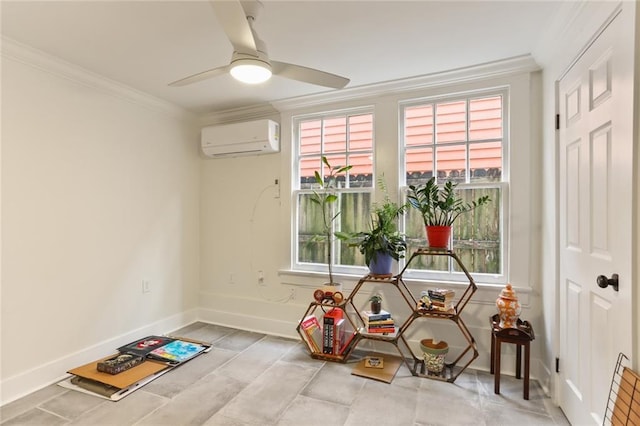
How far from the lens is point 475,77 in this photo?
2.70 metres

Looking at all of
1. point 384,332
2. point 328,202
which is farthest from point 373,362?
point 328,202

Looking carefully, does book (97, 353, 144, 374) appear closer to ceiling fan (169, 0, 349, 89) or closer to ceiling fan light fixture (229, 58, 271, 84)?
ceiling fan (169, 0, 349, 89)

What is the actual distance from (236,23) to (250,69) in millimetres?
301

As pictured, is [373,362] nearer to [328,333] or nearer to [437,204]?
[328,333]

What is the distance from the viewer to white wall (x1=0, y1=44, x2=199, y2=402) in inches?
89.7

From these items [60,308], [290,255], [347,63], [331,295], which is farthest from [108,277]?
[347,63]

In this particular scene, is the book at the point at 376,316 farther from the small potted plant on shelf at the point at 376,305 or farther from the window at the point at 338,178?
the window at the point at 338,178

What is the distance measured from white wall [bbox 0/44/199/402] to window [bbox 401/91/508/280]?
2501mm

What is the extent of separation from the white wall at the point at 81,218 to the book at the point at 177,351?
0.41m

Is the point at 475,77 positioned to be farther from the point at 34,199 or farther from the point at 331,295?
the point at 34,199

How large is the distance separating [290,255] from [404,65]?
6.76 feet

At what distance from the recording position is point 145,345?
2.97 metres

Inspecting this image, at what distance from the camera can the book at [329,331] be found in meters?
2.82

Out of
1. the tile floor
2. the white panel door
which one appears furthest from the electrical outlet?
the white panel door
